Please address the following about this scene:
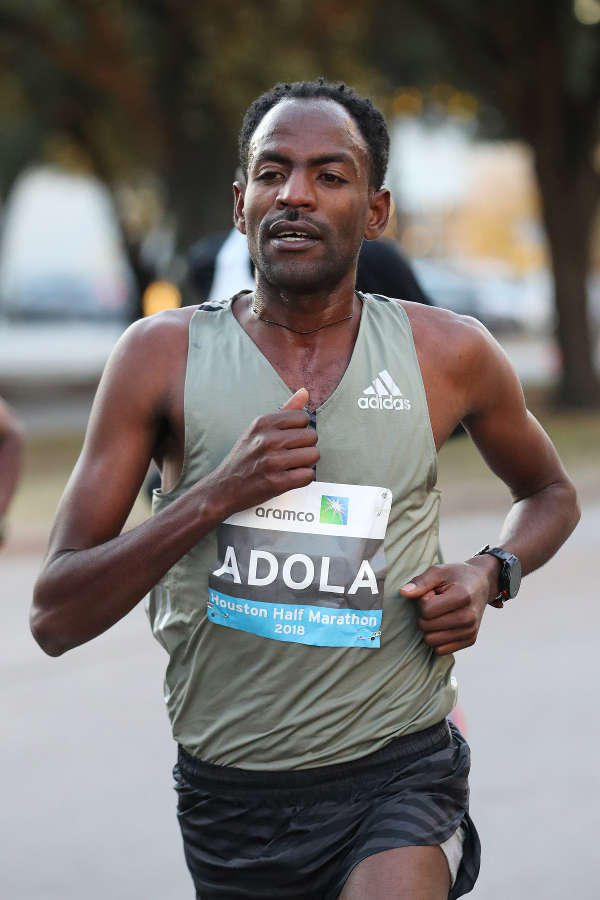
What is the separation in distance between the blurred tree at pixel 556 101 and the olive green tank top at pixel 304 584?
53.1ft

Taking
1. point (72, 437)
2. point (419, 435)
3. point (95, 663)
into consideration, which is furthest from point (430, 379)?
point (72, 437)

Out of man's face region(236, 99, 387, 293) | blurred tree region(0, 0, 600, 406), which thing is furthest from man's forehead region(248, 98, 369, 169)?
blurred tree region(0, 0, 600, 406)

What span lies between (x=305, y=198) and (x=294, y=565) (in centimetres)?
64

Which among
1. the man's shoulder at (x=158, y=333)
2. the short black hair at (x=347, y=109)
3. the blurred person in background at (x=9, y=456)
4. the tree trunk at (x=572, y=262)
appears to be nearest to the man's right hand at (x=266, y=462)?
the man's shoulder at (x=158, y=333)

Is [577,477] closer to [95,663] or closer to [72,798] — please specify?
[95,663]

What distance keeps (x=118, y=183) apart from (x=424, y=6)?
1400 cm

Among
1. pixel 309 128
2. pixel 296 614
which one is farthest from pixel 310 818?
pixel 309 128

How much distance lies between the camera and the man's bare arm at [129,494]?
263 cm

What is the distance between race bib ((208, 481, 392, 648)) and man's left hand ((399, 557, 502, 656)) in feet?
0.29

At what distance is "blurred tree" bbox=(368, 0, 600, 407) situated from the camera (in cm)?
1827

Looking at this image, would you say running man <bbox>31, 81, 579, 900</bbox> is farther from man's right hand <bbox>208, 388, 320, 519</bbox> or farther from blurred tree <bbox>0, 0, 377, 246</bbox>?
blurred tree <bbox>0, 0, 377, 246</bbox>

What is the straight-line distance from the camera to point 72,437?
18469mm

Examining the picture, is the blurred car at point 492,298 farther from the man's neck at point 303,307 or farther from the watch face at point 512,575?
the man's neck at point 303,307

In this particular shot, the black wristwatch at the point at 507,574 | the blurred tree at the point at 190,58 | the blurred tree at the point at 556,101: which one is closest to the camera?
the black wristwatch at the point at 507,574
